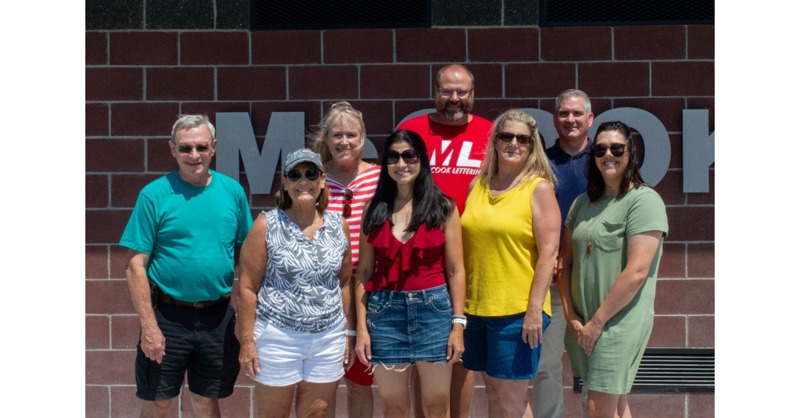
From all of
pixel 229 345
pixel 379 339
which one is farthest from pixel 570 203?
pixel 229 345

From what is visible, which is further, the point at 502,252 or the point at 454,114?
the point at 454,114

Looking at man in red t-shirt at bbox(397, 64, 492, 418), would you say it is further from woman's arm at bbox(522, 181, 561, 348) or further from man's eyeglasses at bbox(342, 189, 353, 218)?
woman's arm at bbox(522, 181, 561, 348)

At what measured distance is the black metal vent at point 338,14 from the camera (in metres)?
5.82

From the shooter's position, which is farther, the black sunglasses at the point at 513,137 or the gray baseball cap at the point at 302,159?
the black sunglasses at the point at 513,137

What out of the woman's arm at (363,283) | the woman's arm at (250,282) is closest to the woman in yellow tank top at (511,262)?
the woman's arm at (363,283)

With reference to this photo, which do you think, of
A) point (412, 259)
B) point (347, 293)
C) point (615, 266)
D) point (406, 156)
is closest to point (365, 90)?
point (406, 156)

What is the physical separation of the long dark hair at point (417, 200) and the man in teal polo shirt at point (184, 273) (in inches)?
28.7

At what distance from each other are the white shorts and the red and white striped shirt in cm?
44

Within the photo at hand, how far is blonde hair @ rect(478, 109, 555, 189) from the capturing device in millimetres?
4281

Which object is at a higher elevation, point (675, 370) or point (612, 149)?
point (612, 149)

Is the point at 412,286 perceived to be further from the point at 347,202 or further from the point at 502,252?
the point at 347,202

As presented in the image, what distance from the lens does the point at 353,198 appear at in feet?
14.8

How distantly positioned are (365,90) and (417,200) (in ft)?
5.85

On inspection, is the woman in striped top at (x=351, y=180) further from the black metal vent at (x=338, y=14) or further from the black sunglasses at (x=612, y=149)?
the black metal vent at (x=338, y=14)
